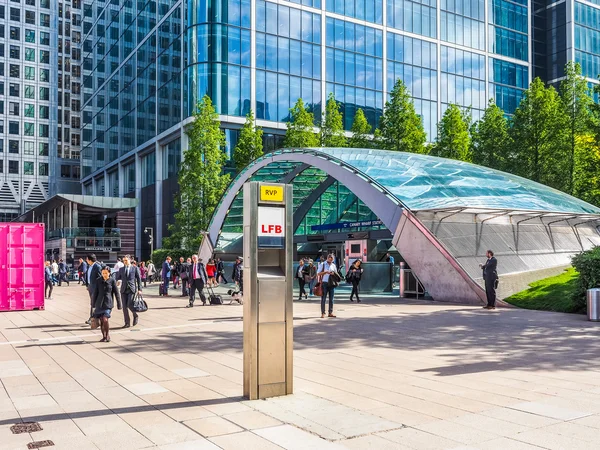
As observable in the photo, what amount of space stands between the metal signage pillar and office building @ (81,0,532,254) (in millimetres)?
41319

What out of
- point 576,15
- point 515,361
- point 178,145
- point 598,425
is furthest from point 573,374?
point 576,15

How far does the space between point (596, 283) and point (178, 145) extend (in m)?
42.0

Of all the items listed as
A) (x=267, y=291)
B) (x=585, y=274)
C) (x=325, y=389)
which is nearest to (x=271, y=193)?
(x=267, y=291)

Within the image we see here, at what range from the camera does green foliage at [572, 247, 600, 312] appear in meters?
16.5

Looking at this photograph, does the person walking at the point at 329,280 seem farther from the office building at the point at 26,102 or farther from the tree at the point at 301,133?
the office building at the point at 26,102

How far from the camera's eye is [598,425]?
6129 millimetres

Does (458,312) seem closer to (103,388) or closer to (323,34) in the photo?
(103,388)

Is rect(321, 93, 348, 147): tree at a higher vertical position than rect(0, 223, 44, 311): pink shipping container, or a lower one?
higher

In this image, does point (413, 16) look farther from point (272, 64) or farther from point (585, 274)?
point (585, 274)

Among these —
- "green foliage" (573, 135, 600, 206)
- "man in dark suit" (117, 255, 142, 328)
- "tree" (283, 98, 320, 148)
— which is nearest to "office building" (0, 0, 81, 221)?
"tree" (283, 98, 320, 148)

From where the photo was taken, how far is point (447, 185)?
997 inches

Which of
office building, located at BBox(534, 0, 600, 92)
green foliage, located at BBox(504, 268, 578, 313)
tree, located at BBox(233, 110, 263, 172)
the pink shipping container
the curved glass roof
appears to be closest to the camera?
green foliage, located at BBox(504, 268, 578, 313)

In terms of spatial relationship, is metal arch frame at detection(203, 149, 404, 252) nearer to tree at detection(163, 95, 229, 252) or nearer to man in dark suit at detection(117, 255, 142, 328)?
tree at detection(163, 95, 229, 252)

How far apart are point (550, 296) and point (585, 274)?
2.13 metres
